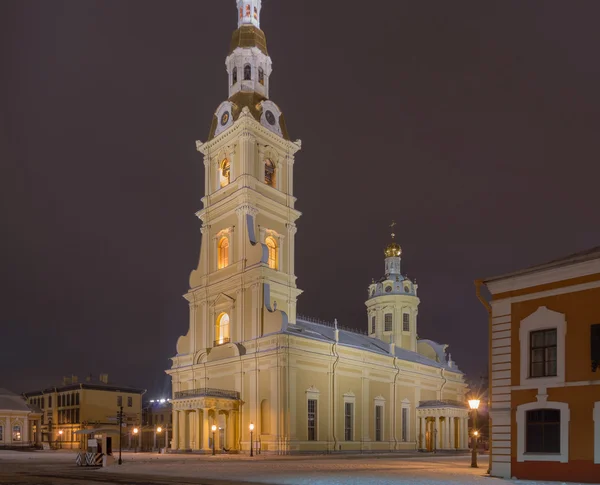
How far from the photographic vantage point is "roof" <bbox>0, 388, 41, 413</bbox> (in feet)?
280

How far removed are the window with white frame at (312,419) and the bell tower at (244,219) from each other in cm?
646

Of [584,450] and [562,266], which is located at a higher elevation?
[562,266]

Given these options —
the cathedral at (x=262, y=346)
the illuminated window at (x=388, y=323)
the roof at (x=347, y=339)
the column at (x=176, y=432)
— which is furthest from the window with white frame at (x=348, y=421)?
the illuminated window at (x=388, y=323)

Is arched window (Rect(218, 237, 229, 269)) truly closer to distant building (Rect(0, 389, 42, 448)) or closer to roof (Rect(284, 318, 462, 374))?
roof (Rect(284, 318, 462, 374))

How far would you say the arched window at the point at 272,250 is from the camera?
56.8m

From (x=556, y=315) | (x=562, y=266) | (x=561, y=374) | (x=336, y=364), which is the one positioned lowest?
(x=336, y=364)

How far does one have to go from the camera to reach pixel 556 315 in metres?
21.8

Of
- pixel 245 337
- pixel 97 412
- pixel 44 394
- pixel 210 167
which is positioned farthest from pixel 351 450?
pixel 44 394

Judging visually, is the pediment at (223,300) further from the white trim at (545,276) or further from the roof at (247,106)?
the white trim at (545,276)

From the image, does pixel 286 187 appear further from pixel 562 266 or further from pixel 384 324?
pixel 562 266

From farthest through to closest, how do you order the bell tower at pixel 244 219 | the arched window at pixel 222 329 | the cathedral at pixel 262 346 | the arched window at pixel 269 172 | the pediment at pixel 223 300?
the arched window at pixel 269 172
the arched window at pixel 222 329
the pediment at pixel 223 300
the bell tower at pixel 244 219
the cathedral at pixel 262 346

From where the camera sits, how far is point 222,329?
185 feet

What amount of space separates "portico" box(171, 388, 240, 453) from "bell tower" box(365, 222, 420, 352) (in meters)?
30.8

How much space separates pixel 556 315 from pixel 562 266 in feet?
5.30
